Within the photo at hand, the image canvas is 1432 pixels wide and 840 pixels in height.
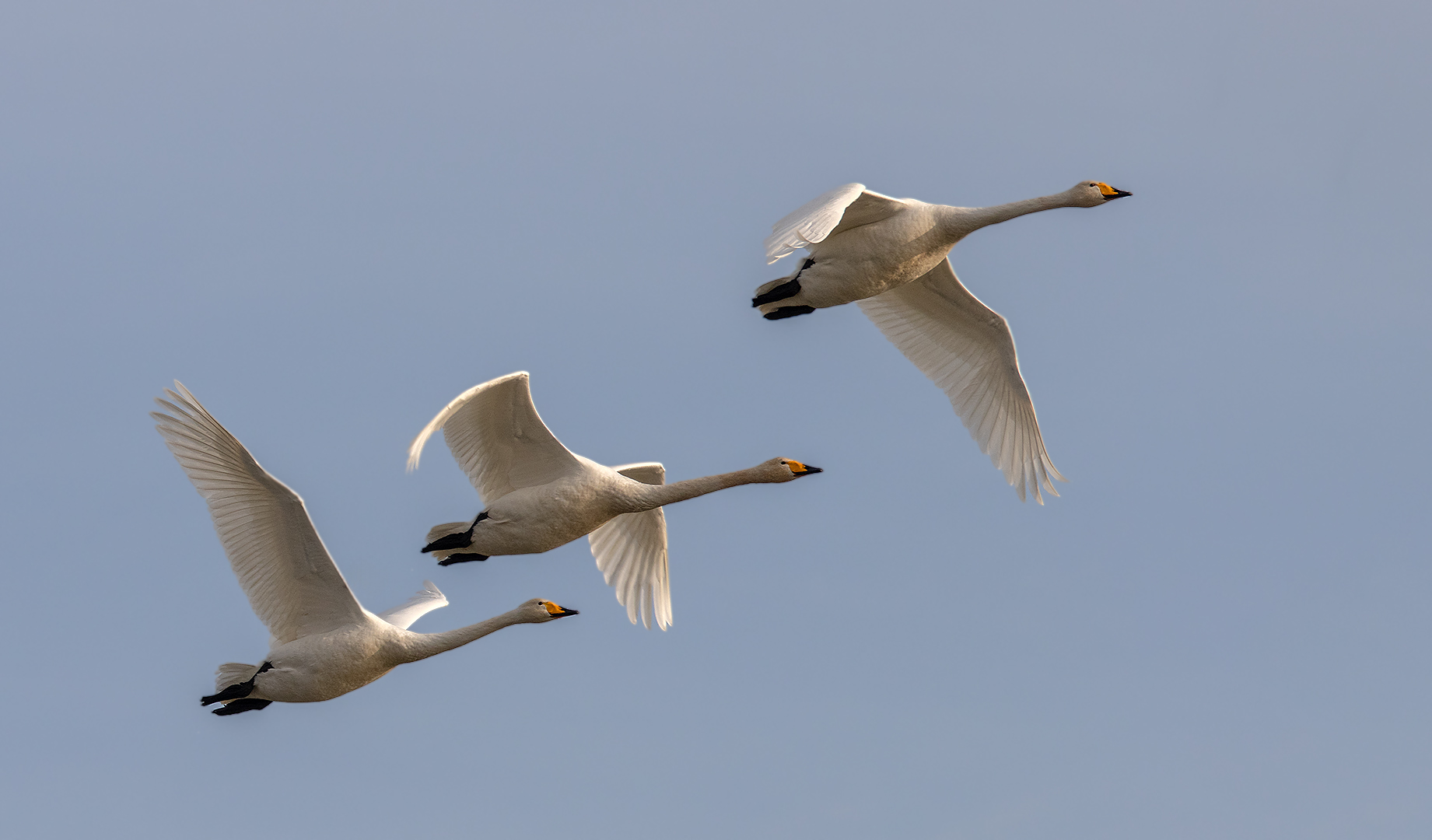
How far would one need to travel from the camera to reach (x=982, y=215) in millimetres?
23422

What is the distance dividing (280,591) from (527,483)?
10.7 ft

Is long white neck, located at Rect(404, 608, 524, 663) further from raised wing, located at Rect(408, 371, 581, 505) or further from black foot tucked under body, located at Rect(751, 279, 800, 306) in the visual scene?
black foot tucked under body, located at Rect(751, 279, 800, 306)

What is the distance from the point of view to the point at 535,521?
22.9 m

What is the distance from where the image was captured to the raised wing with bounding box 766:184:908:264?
19.6 metres

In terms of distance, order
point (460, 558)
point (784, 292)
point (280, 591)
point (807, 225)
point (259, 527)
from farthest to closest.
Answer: point (784, 292), point (460, 558), point (280, 591), point (259, 527), point (807, 225)

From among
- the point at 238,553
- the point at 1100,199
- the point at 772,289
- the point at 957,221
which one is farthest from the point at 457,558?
the point at 1100,199

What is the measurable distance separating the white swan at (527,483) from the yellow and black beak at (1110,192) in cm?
518

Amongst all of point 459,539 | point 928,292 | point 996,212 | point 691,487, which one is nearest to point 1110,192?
point 996,212

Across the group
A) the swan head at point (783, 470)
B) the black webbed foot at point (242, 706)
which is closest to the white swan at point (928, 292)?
the swan head at point (783, 470)

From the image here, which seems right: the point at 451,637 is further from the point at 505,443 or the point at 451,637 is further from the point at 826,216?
Result: the point at 826,216

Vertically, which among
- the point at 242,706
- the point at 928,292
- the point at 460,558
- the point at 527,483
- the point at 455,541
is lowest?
the point at 242,706

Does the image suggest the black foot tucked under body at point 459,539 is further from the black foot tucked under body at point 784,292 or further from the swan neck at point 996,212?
the swan neck at point 996,212

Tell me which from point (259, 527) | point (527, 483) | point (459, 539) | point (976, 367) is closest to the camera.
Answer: point (259, 527)

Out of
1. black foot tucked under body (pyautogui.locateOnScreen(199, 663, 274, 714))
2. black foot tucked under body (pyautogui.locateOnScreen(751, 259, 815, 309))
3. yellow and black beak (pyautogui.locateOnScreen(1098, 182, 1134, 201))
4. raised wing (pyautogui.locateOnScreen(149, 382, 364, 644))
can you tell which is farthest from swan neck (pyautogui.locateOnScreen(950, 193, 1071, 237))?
black foot tucked under body (pyautogui.locateOnScreen(199, 663, 274, 714))
